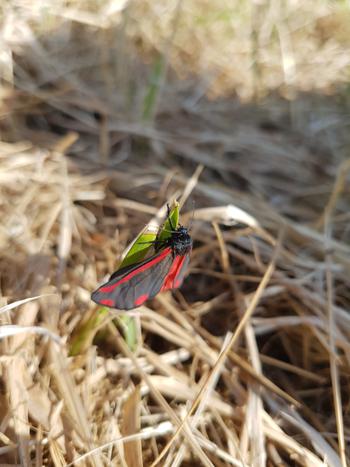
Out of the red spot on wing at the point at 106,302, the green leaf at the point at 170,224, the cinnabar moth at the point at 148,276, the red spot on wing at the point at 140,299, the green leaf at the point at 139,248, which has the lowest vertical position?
the red spot on wing at the point at 140,299

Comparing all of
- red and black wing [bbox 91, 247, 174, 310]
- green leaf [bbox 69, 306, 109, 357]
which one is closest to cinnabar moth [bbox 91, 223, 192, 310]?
red and black wing [bbox 91, 247, 174, 310]

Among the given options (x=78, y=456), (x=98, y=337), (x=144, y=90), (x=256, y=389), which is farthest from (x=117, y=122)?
(x=78, y=456)

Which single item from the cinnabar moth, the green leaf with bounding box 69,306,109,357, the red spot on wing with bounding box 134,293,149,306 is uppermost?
Result: the cinnabar moth

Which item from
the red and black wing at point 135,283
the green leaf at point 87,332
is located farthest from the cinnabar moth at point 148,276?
the green leaf at point 87,332

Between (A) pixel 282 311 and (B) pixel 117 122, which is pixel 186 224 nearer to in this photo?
→ (A) pixel 282 311

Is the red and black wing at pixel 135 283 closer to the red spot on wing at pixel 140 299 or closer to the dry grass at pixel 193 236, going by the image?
the red spot on wing at pixel 140 299

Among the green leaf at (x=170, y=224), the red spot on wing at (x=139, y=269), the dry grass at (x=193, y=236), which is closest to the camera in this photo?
the red spot on wing at (x=139, y=269)

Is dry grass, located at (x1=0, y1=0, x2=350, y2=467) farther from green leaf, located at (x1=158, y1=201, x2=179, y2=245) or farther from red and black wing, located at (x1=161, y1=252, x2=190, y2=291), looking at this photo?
green leaf, located at (x1=158, y1=201, x2=179, y2=245)

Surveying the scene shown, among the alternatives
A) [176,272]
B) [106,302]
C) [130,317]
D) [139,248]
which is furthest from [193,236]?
[106,302]
